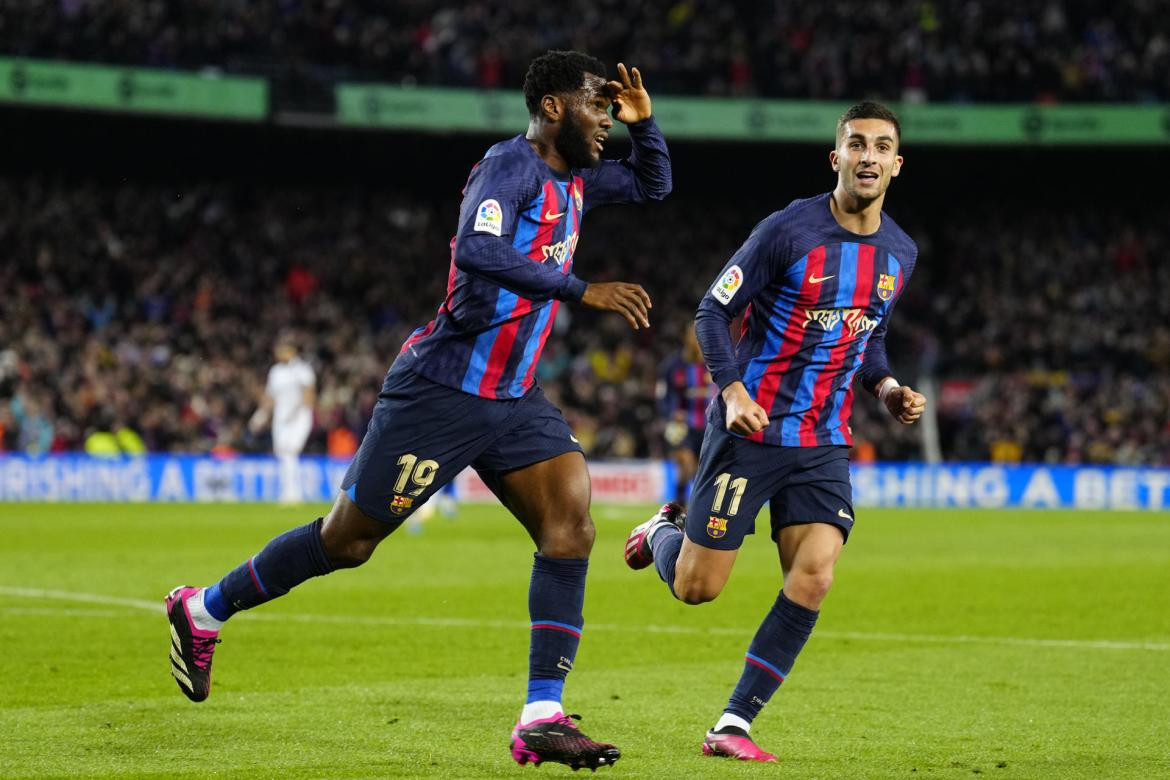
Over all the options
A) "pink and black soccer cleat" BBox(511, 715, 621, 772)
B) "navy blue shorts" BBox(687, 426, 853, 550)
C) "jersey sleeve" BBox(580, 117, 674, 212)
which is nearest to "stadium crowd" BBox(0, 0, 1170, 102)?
"jersey sleeve" BBox(580, 117, 674, 212)

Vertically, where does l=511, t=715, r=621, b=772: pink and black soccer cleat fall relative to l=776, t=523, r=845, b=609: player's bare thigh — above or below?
below

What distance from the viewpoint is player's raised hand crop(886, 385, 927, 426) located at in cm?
581

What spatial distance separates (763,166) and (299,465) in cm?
1598

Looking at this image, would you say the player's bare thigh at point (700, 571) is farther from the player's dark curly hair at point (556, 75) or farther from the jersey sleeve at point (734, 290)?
the player's dark curly hair at point (556, 75)

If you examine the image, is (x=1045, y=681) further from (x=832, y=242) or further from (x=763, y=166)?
(x=763, y=166)

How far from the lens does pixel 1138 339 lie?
31203 mm

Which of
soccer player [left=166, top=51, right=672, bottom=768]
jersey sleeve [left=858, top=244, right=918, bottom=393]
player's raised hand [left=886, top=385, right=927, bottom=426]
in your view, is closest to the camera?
soccer player [left=166, top=51, right=672, bottom=768]

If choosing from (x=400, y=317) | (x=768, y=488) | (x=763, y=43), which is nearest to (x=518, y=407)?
(x=768, y=488)

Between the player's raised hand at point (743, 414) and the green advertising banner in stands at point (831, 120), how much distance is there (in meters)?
26.1

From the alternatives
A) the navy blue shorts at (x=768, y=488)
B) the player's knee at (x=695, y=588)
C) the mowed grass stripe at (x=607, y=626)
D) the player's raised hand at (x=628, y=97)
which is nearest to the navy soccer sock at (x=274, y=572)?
the player's knee at (x=695, y=588)

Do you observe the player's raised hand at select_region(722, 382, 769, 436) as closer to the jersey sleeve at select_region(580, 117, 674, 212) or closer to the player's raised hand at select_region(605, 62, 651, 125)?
the jersey sleeve at select_region(580, 117, 674, 212)

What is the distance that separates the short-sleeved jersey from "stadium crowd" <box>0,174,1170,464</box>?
586 centimetres

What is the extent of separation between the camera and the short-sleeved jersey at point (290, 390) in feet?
64.9

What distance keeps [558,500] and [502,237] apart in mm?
956
